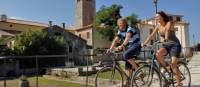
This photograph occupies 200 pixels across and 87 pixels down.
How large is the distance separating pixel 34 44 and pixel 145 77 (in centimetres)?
3468

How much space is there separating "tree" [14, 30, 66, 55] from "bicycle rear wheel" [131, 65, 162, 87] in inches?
1342

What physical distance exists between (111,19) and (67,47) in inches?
379

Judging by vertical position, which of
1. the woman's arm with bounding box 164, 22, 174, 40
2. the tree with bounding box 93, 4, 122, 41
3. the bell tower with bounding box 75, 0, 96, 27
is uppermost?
the bell tower with bounding box 75, 0, 96, 27

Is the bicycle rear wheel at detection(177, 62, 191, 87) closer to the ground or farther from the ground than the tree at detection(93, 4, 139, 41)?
closer to the ground

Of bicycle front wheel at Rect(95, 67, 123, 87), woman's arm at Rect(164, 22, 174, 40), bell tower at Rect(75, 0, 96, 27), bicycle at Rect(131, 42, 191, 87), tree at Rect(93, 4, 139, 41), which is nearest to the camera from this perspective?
woman's arm at Rect(164, 22, 174, 40)

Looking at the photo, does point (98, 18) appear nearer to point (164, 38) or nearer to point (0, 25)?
point (0, 25)

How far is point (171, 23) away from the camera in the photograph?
247 inches

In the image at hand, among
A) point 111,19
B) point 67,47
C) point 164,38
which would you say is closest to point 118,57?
point 164,38

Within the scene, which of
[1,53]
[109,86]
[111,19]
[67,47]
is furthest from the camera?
[111,19]

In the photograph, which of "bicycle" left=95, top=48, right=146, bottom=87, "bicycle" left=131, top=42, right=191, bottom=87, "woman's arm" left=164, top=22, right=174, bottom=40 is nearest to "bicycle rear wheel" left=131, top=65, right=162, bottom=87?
"bicycle" left=131, top=42, right=191, bottom=87

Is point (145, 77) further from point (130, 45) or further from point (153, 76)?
point (130, 45)

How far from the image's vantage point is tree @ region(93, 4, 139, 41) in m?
54.2

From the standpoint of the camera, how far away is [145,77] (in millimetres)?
6602

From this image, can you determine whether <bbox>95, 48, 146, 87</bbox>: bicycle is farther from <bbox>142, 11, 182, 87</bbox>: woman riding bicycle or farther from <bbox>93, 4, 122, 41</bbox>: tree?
<bbox>93, 4, 122, 41</bbox>: tree
